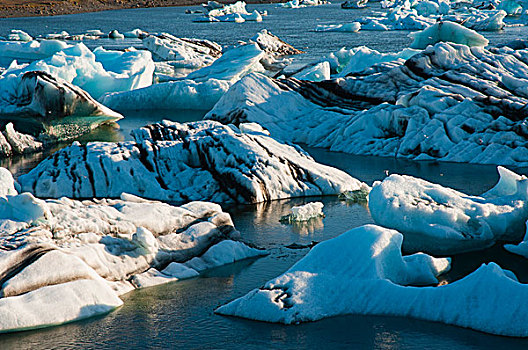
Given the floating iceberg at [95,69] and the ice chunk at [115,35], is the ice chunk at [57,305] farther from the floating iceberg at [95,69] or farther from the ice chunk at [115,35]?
the ice chunk at [115,35]

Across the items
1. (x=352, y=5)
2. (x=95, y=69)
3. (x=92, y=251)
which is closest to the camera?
(x=92, y=251)

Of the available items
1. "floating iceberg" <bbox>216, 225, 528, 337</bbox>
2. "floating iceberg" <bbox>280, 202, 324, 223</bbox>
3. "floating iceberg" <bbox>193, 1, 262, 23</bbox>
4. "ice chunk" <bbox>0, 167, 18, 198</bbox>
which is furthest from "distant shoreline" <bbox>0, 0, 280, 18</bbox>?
"floating iceberg" <bbox>216, 225, 528, 337</bbox>

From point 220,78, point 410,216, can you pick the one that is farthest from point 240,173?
point 220,78

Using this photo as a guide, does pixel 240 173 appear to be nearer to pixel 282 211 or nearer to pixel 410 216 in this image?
pixel 282 211

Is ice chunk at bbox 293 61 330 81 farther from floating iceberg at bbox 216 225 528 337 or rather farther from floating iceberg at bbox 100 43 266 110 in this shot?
floating iceberg at bbox 216 225 528 337

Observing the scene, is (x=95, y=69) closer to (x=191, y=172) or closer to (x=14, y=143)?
(x=14, y=143)

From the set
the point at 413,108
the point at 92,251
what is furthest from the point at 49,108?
the point at 92,251

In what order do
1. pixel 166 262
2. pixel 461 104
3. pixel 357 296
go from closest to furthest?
pixel 357 296, pixel 166 262, pixel 461 104
